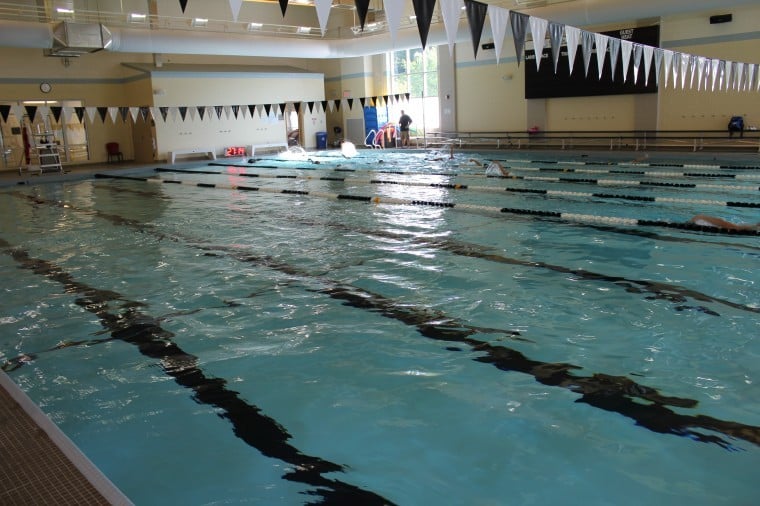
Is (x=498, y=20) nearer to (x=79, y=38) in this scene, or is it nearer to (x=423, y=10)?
(x=423, y=10)

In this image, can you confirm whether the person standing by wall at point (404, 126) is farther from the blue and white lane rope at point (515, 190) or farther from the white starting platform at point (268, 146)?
the blue and white lane rope at point (515, 190)

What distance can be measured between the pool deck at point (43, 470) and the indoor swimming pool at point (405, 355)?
0.29m

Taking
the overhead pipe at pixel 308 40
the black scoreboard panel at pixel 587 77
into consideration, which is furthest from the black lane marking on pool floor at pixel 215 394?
the black scoreboard panel at pixel 587 77

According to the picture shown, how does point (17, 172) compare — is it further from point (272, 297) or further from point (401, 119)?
point (272, 297)

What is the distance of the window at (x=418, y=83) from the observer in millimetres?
23203

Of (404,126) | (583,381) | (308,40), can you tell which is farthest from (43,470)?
(404,126)

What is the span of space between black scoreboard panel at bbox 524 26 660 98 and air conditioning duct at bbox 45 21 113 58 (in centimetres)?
1156

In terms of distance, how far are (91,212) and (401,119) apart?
13783 millimetres

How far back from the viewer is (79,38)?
14664 mm

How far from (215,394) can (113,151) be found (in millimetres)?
19150

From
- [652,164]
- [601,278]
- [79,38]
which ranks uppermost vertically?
[79,38]

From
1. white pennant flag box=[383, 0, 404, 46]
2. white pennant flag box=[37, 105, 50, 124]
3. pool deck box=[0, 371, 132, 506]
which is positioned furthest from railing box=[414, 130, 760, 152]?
pool deck box=[0, 371, 132, 506]

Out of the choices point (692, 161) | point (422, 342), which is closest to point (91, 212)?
point (422, 342)

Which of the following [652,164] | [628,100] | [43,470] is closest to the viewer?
[43,470]
